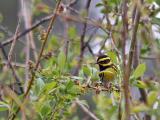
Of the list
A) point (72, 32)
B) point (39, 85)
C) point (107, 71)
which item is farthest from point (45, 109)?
point (72, 32)

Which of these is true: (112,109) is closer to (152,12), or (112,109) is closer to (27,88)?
(27,88)

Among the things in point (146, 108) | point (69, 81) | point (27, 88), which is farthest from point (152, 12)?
point (146, 108)

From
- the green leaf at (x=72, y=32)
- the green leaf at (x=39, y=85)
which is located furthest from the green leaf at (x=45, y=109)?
the green leaf at (x=72, y=32)

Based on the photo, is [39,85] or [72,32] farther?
[72,32]

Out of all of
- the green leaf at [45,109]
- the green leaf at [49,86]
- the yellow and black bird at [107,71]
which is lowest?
the green leaf at [45,109]

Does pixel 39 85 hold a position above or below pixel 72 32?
below

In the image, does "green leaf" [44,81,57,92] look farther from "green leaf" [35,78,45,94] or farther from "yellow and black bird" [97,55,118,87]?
"yellow and black bird" [97,55,118,87]

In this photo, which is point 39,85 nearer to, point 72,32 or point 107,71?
point 107,71

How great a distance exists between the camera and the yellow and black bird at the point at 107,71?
1.35 m

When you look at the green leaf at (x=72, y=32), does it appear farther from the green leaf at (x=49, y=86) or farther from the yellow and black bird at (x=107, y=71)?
the green leaf at (x=49, y=86)

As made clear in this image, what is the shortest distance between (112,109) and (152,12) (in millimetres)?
691

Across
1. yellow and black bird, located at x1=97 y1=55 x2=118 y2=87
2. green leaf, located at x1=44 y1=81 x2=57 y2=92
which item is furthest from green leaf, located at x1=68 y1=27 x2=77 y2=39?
green leaf, located at x1=44 y1=81 x2=57 y2=92

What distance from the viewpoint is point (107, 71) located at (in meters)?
1.35

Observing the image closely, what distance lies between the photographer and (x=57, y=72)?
55.9 inches
